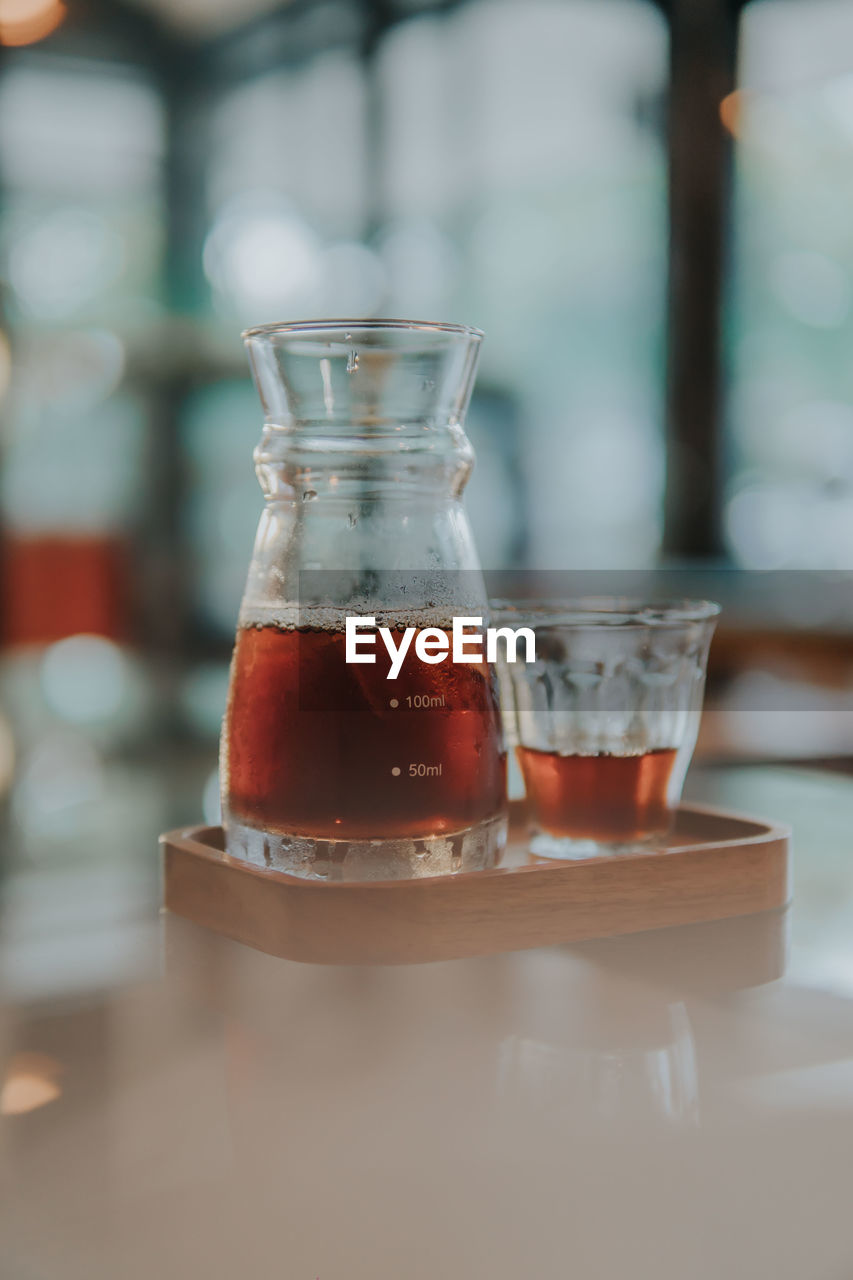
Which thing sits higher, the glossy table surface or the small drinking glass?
the small drinking glass

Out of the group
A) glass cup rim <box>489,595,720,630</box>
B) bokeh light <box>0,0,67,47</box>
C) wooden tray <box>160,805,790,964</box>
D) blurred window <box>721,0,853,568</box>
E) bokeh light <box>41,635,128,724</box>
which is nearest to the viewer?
wooden tray <box>160,805,790,964</box>

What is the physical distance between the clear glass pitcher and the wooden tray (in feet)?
0.08

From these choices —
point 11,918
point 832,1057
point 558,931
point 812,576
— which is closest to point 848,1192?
point 832,1057

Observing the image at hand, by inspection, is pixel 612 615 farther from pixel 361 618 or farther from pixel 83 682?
pixel 83 682

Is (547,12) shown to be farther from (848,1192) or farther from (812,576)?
(848,1192)

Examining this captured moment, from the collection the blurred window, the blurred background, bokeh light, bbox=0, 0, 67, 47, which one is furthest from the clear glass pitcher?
the blurred window

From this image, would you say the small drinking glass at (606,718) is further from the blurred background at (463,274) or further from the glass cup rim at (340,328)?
the blurred background at (463,274)

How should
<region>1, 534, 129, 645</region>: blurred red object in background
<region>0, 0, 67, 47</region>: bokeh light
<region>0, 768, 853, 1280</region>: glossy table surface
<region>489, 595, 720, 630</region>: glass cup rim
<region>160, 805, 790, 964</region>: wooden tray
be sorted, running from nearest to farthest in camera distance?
<region>0, 768, 853, 1280</region>: glossy table surface
<region>160, 805, 790, 964</region>: wooden tray
<region>489, 595, 720, 630</region>: glass cup rim
<region>0, 0, 67, 47</region>: bokeh light
<region>1, 534, 129, 645</region>: blurred red object in background

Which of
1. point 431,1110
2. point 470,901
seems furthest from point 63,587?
point 431,1110

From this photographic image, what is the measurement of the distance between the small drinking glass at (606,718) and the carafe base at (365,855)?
103 mm

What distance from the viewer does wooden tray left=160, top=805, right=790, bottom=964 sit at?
48cm

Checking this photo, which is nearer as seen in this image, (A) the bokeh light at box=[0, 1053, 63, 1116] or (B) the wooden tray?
(A) the bokeh light at box=[0, 1053, 63, 1116]

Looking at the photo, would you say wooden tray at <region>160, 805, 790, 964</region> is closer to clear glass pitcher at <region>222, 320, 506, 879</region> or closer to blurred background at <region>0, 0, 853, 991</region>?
clear glass pitcher at <region>222, 320, 506, 879</region>

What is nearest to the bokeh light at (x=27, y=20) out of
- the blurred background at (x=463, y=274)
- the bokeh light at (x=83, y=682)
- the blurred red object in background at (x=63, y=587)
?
the blurred background at (x=463, y=274)
